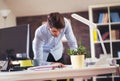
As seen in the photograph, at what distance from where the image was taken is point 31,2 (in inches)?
204

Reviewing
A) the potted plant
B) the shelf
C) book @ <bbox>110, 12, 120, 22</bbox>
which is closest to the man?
the potted plant

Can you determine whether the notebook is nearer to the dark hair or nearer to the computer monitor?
the computer monitor

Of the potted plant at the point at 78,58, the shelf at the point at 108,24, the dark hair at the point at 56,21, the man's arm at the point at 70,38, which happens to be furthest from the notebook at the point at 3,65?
the shelf at the point at 108,24

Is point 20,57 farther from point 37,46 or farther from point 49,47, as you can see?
point 49,47

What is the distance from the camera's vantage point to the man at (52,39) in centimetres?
249

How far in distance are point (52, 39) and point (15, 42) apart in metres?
0.93

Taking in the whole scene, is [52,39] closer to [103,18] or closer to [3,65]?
[3,65]

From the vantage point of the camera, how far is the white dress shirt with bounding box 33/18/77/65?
101 inches

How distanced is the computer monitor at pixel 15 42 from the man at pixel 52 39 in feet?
0.90

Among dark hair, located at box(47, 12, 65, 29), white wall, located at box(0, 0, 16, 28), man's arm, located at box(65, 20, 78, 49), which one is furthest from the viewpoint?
white wall, located at box(0, 0, 16, 28)

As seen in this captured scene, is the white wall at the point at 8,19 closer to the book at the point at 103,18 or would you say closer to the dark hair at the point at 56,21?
the book at the point at 103,18

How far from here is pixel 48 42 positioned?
119 inches

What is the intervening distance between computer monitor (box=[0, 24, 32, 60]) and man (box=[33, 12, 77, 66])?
0.27 metres

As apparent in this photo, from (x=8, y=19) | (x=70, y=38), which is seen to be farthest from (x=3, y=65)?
(x=8, y=19)
